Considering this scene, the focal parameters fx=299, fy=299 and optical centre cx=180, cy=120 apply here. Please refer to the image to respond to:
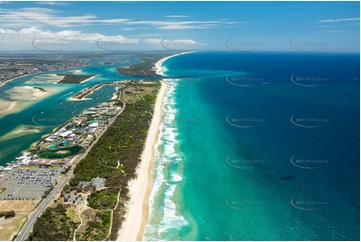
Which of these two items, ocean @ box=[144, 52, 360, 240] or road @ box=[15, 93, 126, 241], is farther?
ocean @ box=[144, 52, 360, 240]

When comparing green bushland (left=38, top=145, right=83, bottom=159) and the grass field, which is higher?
green bushland (left=38, top=145, right=83, bottom=159)

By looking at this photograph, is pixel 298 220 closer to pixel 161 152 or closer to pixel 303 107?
pixel 161 152

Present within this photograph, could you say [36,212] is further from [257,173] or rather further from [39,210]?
[257,173]

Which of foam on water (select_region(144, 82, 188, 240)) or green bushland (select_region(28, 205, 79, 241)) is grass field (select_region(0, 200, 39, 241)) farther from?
foam on water (select_region(144, 82, 188, 240))

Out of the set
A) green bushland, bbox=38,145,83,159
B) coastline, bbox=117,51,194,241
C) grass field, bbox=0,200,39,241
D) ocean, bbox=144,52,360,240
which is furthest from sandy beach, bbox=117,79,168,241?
green bushland, bbox=38,145,83,159

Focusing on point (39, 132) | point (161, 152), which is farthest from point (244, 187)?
point (39, 132)

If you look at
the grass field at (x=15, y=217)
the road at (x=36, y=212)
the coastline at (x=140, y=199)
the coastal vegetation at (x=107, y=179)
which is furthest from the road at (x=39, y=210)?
the coastline at (x=140, y=199)

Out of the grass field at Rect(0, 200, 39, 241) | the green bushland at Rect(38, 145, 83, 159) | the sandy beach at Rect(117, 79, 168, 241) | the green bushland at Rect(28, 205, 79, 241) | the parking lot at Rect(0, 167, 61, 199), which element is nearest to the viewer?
the green bushland at Rect(28, 205, 79, 241)
